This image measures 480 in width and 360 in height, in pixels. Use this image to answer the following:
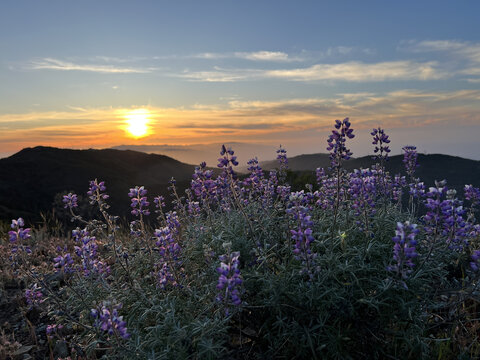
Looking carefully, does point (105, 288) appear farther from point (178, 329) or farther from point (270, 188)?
point (270, 188)

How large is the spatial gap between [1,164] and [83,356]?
50200mm

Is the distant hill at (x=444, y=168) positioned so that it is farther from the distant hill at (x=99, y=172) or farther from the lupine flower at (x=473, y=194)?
the lupine flower at (x=473, y=194)

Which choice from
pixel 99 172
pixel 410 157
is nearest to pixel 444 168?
pixel 410 157

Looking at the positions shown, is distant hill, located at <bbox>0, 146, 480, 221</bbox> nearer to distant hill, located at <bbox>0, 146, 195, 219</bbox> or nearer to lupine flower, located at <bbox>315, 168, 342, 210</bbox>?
distant hill, located at <bbox>0, 146, 195, 219</bbox>

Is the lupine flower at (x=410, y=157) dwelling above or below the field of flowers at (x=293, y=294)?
above

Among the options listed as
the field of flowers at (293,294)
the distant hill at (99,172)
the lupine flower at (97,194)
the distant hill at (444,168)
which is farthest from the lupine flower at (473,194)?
the distant hill at (99,172)

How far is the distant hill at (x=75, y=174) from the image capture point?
40188 mm

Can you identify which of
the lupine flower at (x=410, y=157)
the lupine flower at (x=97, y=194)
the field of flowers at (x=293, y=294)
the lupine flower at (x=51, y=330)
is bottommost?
the lupine flower at (x=51, y=330)

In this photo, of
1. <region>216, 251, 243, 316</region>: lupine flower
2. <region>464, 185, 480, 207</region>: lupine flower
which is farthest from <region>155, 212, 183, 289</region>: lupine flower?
<region>464, 185, 480, 207</region>: lupine flower

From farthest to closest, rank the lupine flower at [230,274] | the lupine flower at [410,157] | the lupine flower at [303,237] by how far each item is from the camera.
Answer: the lupine flower at [410,157] < the lupine flower at [303,237] < the lupine flower at [230,274]

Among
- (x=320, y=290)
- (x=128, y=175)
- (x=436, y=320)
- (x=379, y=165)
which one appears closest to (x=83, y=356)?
(x=320, y=290)

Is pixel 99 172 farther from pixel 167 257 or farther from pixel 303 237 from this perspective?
pixel 303 237

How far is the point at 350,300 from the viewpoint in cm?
363

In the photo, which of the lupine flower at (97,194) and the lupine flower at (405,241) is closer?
the lupine flower at (405,241)
